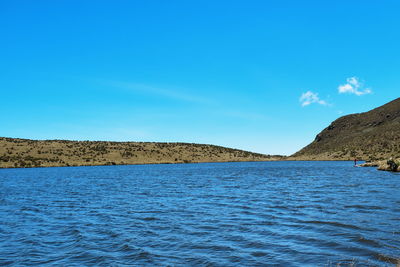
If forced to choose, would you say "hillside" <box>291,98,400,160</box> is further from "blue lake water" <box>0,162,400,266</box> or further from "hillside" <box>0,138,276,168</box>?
"blue lake water" <box>0,162,400,266</box>

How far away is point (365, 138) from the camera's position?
156 meters

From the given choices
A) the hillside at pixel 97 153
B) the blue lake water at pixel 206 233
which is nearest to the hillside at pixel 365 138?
the hillside at pixel 97 153

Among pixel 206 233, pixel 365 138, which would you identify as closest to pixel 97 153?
pixel 206 233

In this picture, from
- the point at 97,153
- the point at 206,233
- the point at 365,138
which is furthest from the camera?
the point at 365,138

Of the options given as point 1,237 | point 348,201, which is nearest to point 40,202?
point 1,237

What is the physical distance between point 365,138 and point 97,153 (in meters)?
120

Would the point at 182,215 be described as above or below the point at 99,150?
below

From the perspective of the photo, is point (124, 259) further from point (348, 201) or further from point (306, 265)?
point (348, 201)

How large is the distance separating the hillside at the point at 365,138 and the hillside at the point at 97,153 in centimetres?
4058

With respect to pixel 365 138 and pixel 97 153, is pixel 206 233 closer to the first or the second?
pixel 97 153

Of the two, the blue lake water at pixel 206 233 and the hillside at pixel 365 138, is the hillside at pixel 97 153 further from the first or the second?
the blue lake water at pixel 206 233

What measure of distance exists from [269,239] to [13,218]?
13702 mm

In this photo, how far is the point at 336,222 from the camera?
15.1 m

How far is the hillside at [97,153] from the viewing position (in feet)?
337
